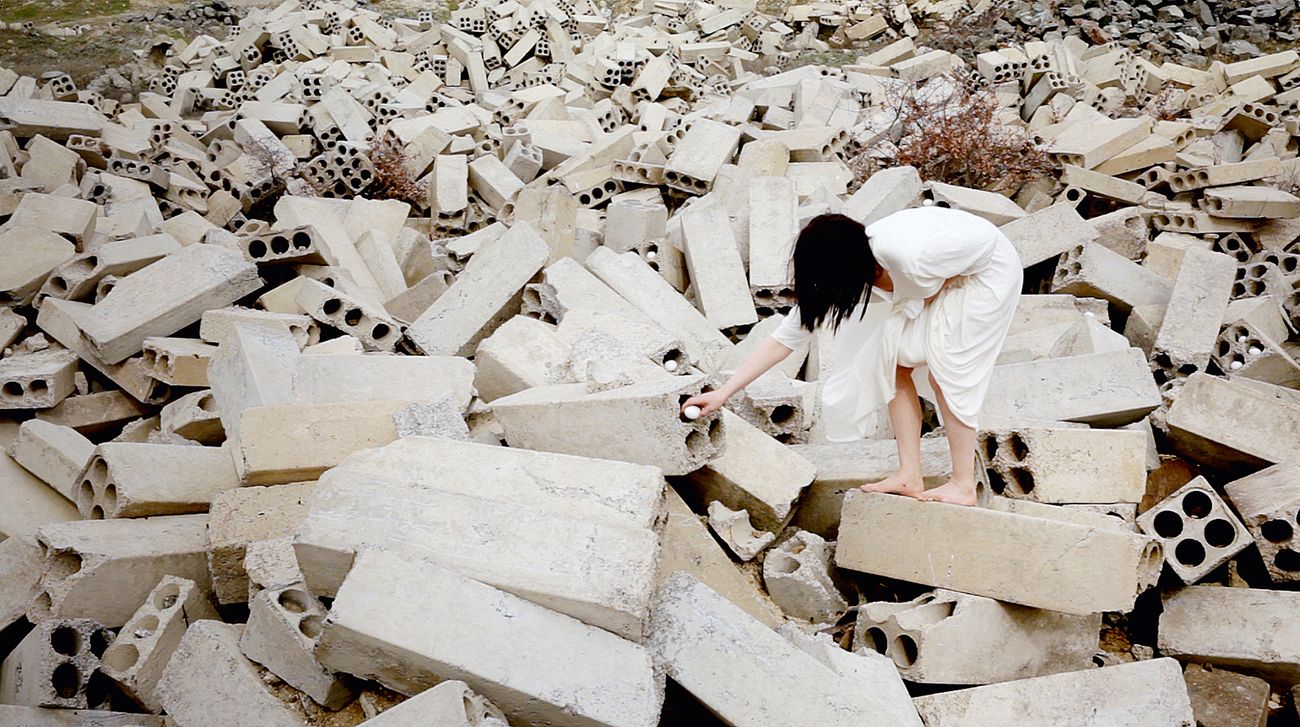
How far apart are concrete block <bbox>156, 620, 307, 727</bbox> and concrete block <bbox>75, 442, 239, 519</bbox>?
0.92 meters

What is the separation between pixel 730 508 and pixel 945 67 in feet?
33.1

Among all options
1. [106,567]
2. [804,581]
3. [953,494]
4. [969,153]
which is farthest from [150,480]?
[969,153]

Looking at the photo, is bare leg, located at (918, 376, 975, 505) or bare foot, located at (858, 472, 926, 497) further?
bare foot, located at (858, 472, 926, 497)

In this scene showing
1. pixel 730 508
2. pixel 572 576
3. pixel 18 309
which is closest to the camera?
pixel 572 576

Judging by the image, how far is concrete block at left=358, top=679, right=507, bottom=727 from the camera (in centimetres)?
233

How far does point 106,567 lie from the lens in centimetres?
329

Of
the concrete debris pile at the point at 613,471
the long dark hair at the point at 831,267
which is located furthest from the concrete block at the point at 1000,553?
the long dark hair at the point at 831,267

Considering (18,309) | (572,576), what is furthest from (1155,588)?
(18,309)

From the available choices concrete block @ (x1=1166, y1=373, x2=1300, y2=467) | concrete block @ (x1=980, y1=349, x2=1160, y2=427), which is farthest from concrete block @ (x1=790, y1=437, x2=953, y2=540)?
concrete block @ (x1=1166, y1=373, x2=1300, y2=467)

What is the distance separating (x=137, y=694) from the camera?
3027 mm

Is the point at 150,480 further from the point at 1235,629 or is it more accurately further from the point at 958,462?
the point at 1235,629

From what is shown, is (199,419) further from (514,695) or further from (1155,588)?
(1155,588)

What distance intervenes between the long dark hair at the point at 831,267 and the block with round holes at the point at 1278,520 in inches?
75.3

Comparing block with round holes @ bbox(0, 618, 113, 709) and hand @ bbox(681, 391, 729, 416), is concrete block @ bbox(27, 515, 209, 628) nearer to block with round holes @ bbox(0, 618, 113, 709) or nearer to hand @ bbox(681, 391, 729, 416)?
block with round holes @ bbox(0, 618, 113, 709)
